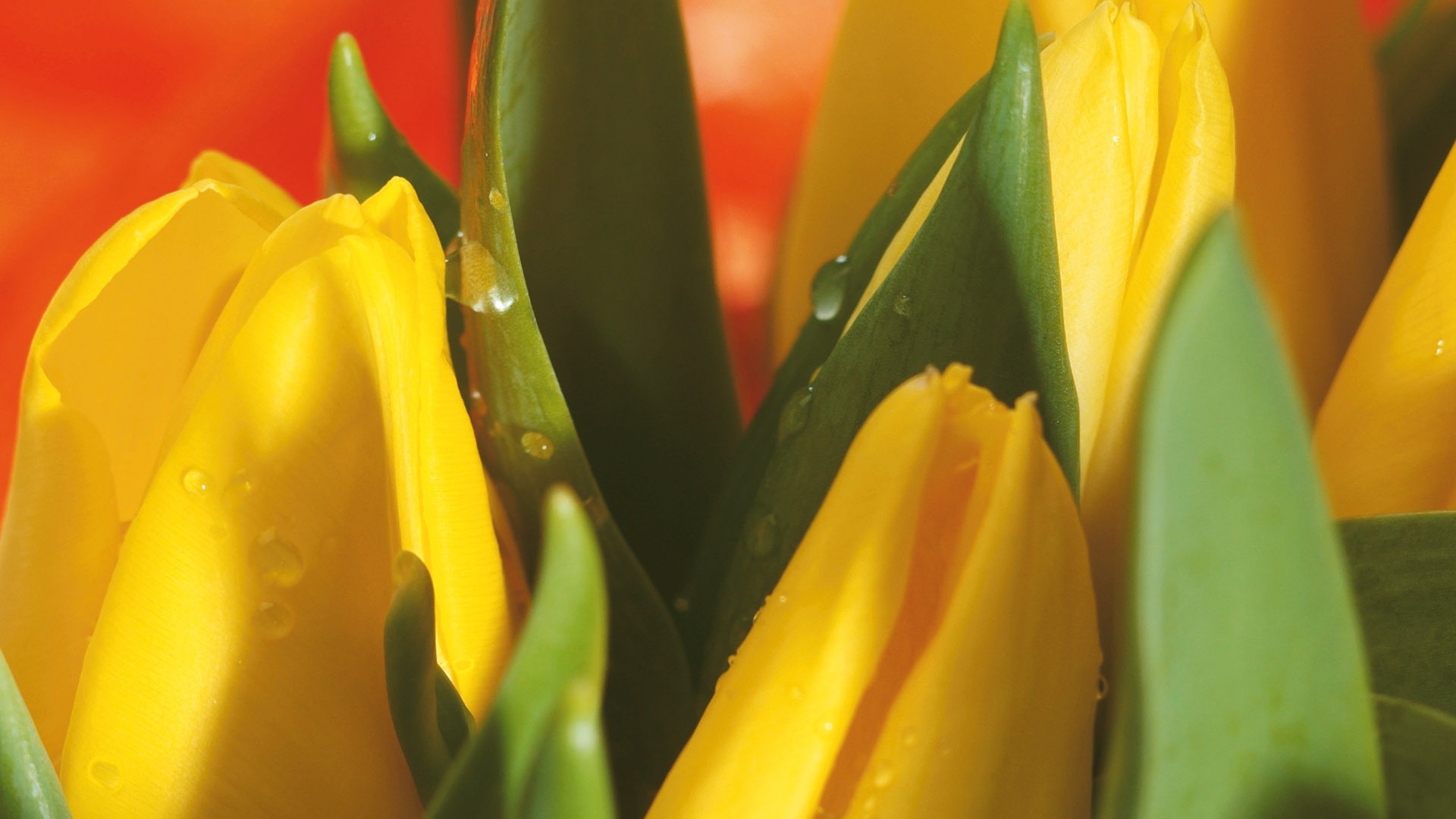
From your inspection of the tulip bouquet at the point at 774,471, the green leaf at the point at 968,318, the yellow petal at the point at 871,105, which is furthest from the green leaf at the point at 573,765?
the yellow petal at the point at 871,105

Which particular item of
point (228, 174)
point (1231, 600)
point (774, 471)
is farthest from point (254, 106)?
point (1231, 600)

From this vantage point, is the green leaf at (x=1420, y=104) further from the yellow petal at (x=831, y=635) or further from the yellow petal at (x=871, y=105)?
the yellow petal at (x=831, y=635)

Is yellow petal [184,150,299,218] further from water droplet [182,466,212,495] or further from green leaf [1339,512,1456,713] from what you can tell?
green leaf [1339,512,1456,713]

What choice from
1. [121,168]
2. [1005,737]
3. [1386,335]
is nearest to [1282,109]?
[1386,335]

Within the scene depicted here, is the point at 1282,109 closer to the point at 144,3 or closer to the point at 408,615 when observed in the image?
the point at 408,615

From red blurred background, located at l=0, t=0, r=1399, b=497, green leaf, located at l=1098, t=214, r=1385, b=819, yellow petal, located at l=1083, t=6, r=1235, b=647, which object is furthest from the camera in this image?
red blurred background, located at l=0, t=0, r=1399, b=497

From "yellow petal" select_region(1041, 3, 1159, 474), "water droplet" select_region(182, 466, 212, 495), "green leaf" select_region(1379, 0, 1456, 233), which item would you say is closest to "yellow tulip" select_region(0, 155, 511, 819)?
"water droplet" select_region(182, 466, 212, 495)
